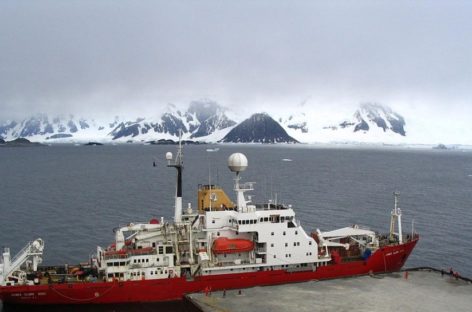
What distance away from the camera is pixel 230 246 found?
32219 mm

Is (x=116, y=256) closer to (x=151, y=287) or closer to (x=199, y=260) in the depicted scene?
(x=151, y=287)

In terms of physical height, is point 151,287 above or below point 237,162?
below

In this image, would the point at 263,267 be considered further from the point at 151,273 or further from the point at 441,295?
the point at 441,295

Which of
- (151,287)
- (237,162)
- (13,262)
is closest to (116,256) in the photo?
(151,287)

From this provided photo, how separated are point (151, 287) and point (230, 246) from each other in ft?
18.9

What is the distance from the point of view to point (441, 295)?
28312mm

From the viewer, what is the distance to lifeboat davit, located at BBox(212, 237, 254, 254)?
32062mm

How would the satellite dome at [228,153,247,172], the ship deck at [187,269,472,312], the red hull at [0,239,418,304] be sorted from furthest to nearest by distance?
the satellite dome at [228,153,247,172]
the red hull at [0,239,418,304]
the ship deck at [187,269,472,312]

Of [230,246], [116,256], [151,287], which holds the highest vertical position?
[230,246]

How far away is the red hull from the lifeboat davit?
1643 mm

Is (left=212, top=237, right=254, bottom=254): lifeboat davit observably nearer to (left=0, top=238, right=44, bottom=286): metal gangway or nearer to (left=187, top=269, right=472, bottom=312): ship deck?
(left=187, top=269, right=472, bottom=312): ship deck

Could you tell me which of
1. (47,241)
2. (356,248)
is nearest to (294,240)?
(356,248)

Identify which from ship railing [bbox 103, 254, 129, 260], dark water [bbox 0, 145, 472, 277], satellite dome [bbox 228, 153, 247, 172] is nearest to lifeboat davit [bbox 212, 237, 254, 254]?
satellite dome [bbox 228, 153, 247, 172]

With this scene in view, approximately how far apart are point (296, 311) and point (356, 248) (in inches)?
510
